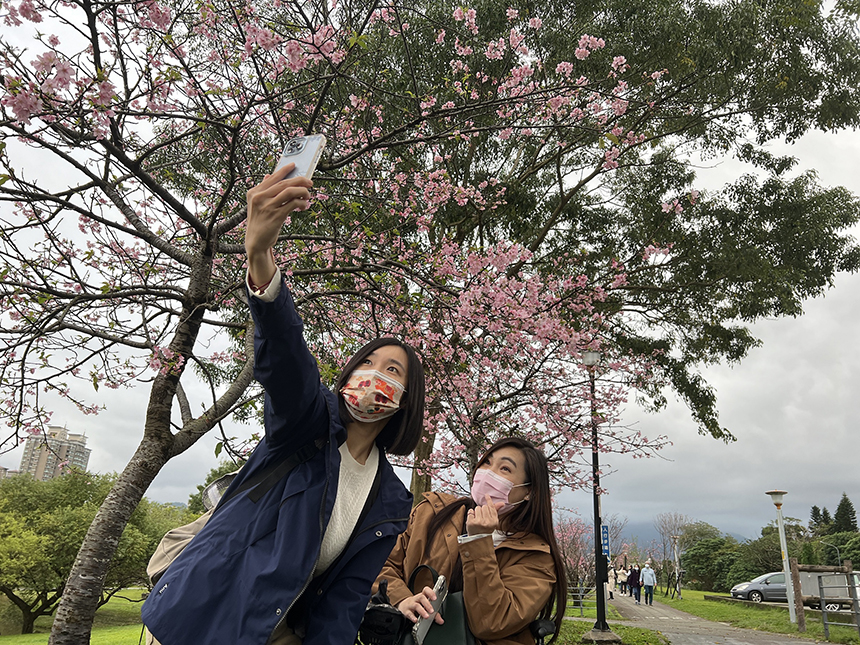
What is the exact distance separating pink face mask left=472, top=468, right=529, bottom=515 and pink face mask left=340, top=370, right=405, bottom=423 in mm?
963

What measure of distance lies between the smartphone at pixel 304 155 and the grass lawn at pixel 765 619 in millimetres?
12599

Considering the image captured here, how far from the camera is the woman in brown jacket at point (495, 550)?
7.83 ft

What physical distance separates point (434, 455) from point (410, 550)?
9118 millimetres

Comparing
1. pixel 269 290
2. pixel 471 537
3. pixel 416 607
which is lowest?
pixel 416 607

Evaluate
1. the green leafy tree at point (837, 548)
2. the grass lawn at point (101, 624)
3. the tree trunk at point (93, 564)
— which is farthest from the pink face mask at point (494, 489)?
the green leafy tree at point (837, 548)

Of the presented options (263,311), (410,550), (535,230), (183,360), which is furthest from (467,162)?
(263,311)

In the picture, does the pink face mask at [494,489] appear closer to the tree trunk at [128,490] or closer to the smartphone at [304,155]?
the smartphone at [304,155]

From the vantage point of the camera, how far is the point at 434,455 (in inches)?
459

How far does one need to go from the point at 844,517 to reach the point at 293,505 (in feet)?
144

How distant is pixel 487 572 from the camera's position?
2.39m

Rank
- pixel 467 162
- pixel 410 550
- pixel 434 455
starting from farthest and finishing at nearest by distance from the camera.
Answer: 1. pixel 434 455
2. pixel 467 162
3. pixel 410 550

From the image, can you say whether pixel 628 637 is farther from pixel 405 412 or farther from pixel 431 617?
pixel 405 412

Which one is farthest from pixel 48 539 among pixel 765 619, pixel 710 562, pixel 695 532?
pixel 695 532

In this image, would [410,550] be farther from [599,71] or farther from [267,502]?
[599,71]
